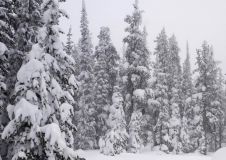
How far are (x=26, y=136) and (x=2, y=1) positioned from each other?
759 cm

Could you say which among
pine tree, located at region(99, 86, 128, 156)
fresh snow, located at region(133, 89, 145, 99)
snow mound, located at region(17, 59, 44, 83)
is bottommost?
pine tree, located at region(99, 86, 128, 156)

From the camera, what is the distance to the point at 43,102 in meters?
15.4

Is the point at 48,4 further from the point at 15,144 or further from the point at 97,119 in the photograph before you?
the point at 97,119

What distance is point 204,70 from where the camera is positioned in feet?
165

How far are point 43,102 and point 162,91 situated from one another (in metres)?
34.3

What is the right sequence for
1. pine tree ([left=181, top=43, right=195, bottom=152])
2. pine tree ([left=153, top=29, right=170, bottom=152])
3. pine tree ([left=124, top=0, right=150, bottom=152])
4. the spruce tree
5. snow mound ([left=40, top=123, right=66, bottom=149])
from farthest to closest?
pine tree ([left=181, top=43, right=195, bottom=152]) → pine tree ([left=153, top=29, right=170, bottom=152]) → the spruce tree → pine tree ([left=124, top=0, right=150, bottom=152]) → snow mound ([left=40, top=123, right=66, bottom=149])

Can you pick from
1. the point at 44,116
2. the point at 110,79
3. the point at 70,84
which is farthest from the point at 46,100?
the point at 110,79

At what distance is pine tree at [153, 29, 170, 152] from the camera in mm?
48219

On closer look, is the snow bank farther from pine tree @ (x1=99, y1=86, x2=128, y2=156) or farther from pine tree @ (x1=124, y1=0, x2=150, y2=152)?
pine tree @ (x1=124, y1=0, x2=150, y2=152)

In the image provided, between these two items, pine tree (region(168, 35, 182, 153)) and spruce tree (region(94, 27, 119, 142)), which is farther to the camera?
pine tree (region(168, 35, 182, 153))

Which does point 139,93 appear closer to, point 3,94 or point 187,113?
point 187,113

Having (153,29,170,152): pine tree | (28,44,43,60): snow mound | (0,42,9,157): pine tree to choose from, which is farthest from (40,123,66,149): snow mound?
(153,29,170,152): pine tree

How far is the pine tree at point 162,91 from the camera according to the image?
48219 mm

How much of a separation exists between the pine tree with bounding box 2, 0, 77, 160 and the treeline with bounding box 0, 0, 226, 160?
39 mm
